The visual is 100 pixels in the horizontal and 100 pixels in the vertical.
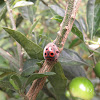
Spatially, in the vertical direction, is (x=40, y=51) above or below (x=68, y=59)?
above

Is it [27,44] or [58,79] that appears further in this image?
[58,79]

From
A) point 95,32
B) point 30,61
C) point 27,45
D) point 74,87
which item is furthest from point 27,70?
point 95,32

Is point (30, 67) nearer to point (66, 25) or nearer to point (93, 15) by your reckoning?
point (66, 25)

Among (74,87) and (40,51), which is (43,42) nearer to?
(40,51)

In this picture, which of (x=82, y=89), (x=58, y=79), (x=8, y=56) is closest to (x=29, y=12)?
(x=8, y=56)

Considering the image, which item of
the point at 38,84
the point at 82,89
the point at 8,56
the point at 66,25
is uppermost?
the point at 66,25

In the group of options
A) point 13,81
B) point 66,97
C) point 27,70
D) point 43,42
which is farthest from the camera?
point 66,97
